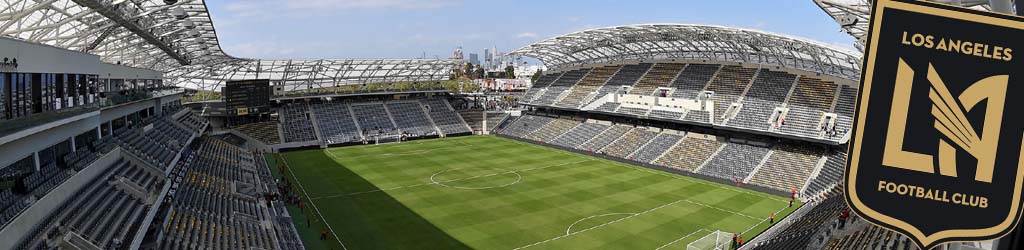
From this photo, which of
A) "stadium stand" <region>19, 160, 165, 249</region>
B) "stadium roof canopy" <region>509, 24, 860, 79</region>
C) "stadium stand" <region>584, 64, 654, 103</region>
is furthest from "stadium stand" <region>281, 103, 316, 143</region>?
"stadium stand" <region>19, 160, 165, 249</region>

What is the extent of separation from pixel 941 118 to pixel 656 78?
47.5m

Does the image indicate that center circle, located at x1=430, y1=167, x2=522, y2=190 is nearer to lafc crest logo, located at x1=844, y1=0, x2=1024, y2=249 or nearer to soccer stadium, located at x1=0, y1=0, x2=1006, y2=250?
soccer stadium, located at x1=0, y1=0, x2=1006, y2=250

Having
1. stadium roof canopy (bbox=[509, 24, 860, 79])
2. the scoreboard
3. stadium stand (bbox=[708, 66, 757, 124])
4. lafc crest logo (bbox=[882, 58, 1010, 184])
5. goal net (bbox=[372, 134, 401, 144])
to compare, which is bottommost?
goal net (bbox=[372, 134, 401, 144])

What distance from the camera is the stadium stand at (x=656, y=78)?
4844cm

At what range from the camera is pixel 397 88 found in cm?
6250

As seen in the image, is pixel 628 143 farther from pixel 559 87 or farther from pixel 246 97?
pixel 246 97

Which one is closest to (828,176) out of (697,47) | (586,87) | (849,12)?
(849,12)

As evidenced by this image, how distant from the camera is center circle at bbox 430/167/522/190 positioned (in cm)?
3421

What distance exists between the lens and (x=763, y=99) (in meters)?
41.2

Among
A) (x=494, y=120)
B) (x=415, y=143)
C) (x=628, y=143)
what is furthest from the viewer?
(x=494, y=120)

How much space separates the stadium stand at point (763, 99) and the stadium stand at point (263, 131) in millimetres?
37437

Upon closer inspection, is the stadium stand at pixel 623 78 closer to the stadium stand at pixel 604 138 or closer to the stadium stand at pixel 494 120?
the stadium stand at pixel 604 138

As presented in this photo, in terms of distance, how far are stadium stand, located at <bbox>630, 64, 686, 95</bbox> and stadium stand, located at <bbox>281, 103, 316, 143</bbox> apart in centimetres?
2961

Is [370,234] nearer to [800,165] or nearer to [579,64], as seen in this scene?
[800,165]
